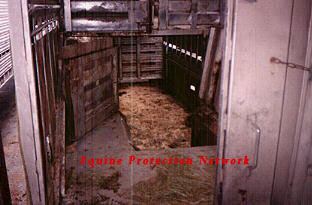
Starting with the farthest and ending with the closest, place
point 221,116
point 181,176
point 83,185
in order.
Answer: point 181,176 → point 83,185 → point 221,116

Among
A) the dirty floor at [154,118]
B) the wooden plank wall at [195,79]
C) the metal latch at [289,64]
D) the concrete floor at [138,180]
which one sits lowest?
the dirty floor at [154,118]

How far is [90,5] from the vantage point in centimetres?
411

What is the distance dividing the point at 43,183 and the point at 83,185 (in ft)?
5.69

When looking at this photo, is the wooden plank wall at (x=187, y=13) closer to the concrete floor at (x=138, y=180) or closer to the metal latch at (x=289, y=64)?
the concrete floor at (x=138, y=180)

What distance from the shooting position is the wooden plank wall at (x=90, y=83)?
486 centimetres

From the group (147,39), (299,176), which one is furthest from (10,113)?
(147,39)

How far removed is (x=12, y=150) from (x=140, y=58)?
28.3ft

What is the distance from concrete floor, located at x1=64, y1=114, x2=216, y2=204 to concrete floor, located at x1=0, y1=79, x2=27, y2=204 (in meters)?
1.02

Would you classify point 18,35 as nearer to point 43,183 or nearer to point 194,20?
point 43,183

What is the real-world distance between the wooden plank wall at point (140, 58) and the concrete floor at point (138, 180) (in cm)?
661

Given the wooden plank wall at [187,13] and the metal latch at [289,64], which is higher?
the wooden plank wall at [187,13]

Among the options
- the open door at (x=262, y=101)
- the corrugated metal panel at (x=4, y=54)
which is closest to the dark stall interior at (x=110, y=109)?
the corrugated metal panel at (x=4, y=54)

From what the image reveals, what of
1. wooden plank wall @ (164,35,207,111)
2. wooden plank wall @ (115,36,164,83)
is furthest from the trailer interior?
wooden plank wall @ (115,36,164,83)

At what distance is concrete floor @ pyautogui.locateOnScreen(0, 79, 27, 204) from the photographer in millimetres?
2043
